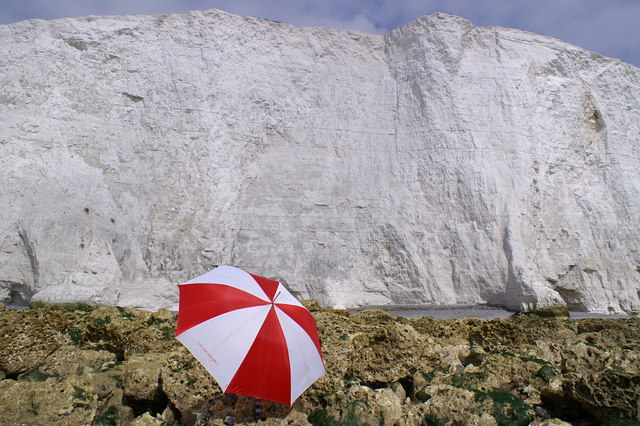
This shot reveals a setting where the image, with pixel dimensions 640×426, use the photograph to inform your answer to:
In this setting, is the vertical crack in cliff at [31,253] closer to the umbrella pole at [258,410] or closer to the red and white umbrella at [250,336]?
the red and white umbrella at [250,336]

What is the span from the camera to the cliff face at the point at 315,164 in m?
14.0

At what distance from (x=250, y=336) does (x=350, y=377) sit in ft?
6.85

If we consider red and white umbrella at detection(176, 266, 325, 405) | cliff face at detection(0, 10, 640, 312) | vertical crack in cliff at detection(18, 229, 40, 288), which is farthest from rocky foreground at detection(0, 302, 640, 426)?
cliff face at detection(0, 10, 640, 312)

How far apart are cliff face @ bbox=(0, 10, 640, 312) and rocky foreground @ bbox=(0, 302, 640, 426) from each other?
6484mm

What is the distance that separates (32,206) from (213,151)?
5.56m

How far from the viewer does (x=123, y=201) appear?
14352 mm

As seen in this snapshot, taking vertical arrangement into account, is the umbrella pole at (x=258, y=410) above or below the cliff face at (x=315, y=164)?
below

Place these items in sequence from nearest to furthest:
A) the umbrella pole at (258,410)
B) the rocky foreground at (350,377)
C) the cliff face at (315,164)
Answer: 1. the umbrella pole at (258,410)
2. the rocky foreground at (350,377)
3. the cliff face at (315,164)

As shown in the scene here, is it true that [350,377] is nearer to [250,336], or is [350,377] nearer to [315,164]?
[250,336]

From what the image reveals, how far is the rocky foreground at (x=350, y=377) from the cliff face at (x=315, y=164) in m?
6.48

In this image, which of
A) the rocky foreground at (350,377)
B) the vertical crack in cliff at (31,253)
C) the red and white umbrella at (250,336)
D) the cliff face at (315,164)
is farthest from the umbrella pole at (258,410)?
the vertical crack in cliff at (31,253)

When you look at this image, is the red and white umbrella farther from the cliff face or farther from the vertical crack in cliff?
the vertical crack in cliff

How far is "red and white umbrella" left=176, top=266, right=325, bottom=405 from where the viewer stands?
3574 millimetres

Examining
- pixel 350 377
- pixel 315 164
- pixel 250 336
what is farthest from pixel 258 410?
pixel 315 164
